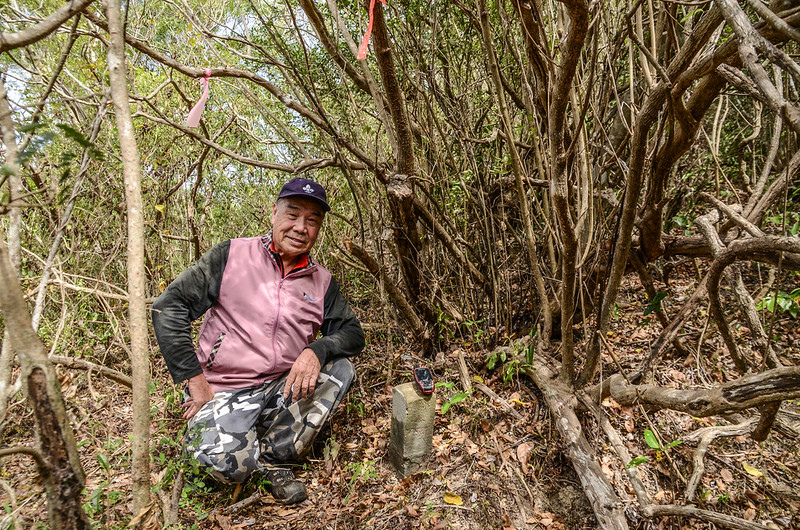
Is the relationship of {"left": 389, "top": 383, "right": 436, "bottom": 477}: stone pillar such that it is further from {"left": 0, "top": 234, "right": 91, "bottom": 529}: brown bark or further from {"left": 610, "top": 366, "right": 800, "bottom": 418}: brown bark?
{"left": 0, "top": 234, "right": 91, "bottom": 529}: brown bark

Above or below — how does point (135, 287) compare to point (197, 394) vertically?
above

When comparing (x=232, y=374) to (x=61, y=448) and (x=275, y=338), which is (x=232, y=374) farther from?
(x=61, y=448)

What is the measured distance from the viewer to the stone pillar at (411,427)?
247 cm

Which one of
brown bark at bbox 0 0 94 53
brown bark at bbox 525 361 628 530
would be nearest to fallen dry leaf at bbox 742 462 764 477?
brown bark at bbox 525 361 628 530

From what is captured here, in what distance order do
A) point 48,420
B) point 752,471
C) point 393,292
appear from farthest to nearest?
1. point 393,292
2. point 752,471
3. point 48,420

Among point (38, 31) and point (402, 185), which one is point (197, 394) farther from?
point (38, 31)

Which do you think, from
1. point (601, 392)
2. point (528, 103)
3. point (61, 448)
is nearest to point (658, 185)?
point (528, 103)

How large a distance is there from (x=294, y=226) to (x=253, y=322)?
2.25 feet

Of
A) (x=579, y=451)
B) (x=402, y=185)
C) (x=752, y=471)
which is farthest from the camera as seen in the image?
(x=402, y=185)

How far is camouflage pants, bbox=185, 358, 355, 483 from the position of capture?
234cm

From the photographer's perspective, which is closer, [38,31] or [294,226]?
[38,31]

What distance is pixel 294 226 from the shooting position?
2729 mm

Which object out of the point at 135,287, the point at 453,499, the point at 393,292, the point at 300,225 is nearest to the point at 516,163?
the point at 393,292

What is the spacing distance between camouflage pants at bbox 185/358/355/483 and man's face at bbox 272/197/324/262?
0.86 m
